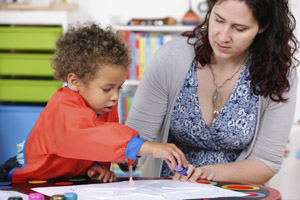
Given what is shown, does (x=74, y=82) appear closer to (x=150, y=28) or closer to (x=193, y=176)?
(x=193, y=176)

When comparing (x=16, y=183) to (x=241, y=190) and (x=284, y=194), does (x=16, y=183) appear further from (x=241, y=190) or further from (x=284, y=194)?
(x=284, y=194)

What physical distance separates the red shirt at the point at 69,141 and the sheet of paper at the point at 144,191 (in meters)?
0.07

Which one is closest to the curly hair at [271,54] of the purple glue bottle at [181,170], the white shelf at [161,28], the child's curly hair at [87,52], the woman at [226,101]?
the woman at [226,101]

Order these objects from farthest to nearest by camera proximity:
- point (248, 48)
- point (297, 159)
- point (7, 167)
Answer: point (297, 159) → point (248, 48) → point (7, 167)

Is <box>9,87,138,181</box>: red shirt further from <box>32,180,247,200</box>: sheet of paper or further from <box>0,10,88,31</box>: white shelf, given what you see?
<box>0,10,88,31</box>: white shelf

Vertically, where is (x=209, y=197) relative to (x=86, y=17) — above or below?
below

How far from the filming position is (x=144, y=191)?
1.02 metres

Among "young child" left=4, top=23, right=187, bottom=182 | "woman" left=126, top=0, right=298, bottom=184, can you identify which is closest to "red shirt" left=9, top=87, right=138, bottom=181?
"young child" left=4, top=23, right=187, bottom=182

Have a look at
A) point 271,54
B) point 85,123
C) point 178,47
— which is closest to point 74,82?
point 85,123

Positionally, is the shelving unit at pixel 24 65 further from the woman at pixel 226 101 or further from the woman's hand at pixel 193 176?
the woman's hand at pixel 193 176

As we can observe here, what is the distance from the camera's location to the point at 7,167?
1.22 metres

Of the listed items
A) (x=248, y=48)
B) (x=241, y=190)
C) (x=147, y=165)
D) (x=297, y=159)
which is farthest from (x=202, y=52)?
(x=297, y=159)

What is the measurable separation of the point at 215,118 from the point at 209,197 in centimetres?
51

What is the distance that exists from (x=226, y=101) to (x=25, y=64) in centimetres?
171
